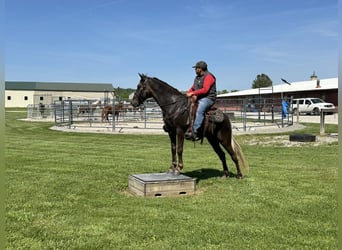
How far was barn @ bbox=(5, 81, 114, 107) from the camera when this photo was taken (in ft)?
308

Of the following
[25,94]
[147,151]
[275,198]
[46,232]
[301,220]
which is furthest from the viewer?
[25,94]

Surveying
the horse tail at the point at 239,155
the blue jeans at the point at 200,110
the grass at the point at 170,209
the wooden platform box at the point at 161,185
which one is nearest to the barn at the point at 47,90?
the grass at the point at 170,209

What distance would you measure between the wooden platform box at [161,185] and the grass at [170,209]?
0.17m

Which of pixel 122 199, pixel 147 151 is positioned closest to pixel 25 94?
pixel 147 151

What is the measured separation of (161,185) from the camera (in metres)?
6.19

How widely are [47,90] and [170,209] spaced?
336 feet

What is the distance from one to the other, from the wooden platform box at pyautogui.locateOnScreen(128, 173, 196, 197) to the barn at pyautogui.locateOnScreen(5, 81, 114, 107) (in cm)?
8447

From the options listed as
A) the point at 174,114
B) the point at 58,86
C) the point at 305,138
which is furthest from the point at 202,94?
the point at 58,86

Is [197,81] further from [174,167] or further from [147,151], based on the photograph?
[147,151]

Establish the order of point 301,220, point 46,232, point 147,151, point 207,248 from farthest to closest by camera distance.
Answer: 1. point 147,151
2. point 301,220
3. point 46,232
4. point 207,248

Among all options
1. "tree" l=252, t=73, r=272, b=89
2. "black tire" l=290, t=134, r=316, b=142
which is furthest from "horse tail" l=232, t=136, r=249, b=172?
"tree" l=252, t=73, r=272, b=89

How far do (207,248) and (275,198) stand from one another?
2413 millimetres

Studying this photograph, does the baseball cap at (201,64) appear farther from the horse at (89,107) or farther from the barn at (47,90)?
the barn at (47,90)

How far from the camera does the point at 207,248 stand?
394 cm
